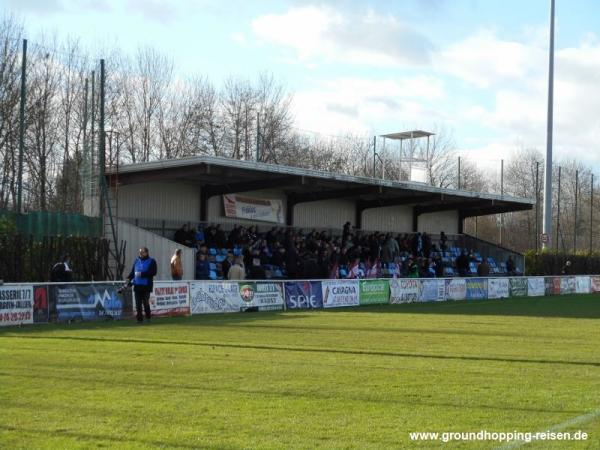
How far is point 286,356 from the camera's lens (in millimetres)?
13734

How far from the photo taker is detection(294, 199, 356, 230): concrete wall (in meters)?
42.5

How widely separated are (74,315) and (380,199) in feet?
89.6

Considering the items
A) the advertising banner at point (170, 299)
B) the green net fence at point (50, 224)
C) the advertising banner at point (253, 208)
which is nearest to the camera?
the advertising banner at point (170, 299)

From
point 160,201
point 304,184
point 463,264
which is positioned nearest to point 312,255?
point 304,184

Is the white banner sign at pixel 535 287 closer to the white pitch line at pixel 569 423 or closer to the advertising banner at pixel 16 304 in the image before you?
the advertising banner at pixel 16 304

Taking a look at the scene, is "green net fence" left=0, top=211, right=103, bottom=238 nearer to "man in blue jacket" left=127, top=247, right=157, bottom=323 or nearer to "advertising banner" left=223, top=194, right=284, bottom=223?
"man in blue jacket" left=127, top=247, right=157, bottom=323

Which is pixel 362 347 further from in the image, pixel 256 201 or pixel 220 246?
pixel 256 201

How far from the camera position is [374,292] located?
1207 inches

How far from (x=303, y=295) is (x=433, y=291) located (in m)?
7.48

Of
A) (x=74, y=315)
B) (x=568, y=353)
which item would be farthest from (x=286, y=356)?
(x=74, y=315)

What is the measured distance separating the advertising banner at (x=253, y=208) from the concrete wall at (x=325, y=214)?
Answer: 1620 millimetres

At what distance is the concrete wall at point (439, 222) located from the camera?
51188 mm

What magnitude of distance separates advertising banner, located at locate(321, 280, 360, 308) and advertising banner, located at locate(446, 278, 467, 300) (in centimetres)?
578

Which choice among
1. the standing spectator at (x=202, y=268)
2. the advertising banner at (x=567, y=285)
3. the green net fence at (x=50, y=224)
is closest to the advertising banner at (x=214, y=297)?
the standing spectator at (x=202, y=268)
